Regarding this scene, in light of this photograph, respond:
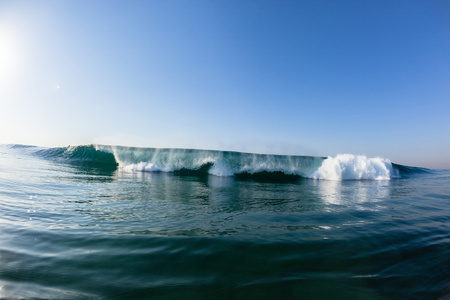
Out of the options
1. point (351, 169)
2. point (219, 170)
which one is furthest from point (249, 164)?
point (351, 169)

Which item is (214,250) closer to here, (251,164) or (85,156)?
(251,164)

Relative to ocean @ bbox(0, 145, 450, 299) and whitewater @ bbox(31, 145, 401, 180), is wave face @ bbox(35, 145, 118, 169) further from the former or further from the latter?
ocean @ bbox(0, 145, 450, 299)

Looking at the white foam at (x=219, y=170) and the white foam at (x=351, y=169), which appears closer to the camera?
the white foam at (x=351, y=169)

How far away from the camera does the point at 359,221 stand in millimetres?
4336

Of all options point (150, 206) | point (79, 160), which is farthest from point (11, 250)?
point (79, 160)

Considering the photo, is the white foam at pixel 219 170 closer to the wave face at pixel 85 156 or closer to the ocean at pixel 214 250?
the wave face at pixel 85 156

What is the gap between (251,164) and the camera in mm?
19625

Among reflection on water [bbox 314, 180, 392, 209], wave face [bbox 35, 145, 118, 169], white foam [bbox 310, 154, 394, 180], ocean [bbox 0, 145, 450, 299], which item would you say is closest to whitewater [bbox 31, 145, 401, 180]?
white foam [bbox 310, 154, 394, 180]

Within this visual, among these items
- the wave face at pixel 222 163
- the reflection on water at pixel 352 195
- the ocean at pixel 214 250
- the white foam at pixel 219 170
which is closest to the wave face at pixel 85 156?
the wave face at pixel 222 163

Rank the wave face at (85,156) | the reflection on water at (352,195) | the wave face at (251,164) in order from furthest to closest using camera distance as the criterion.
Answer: the wave face at (85,156), the wave face at (251,164), the reflection on water at (352,195)

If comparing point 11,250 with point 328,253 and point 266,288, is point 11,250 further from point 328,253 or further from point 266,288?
point 328,253

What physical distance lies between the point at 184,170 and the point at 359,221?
17.2m

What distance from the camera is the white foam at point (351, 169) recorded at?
58.6 ft

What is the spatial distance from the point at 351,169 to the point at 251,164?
9.27 meters
